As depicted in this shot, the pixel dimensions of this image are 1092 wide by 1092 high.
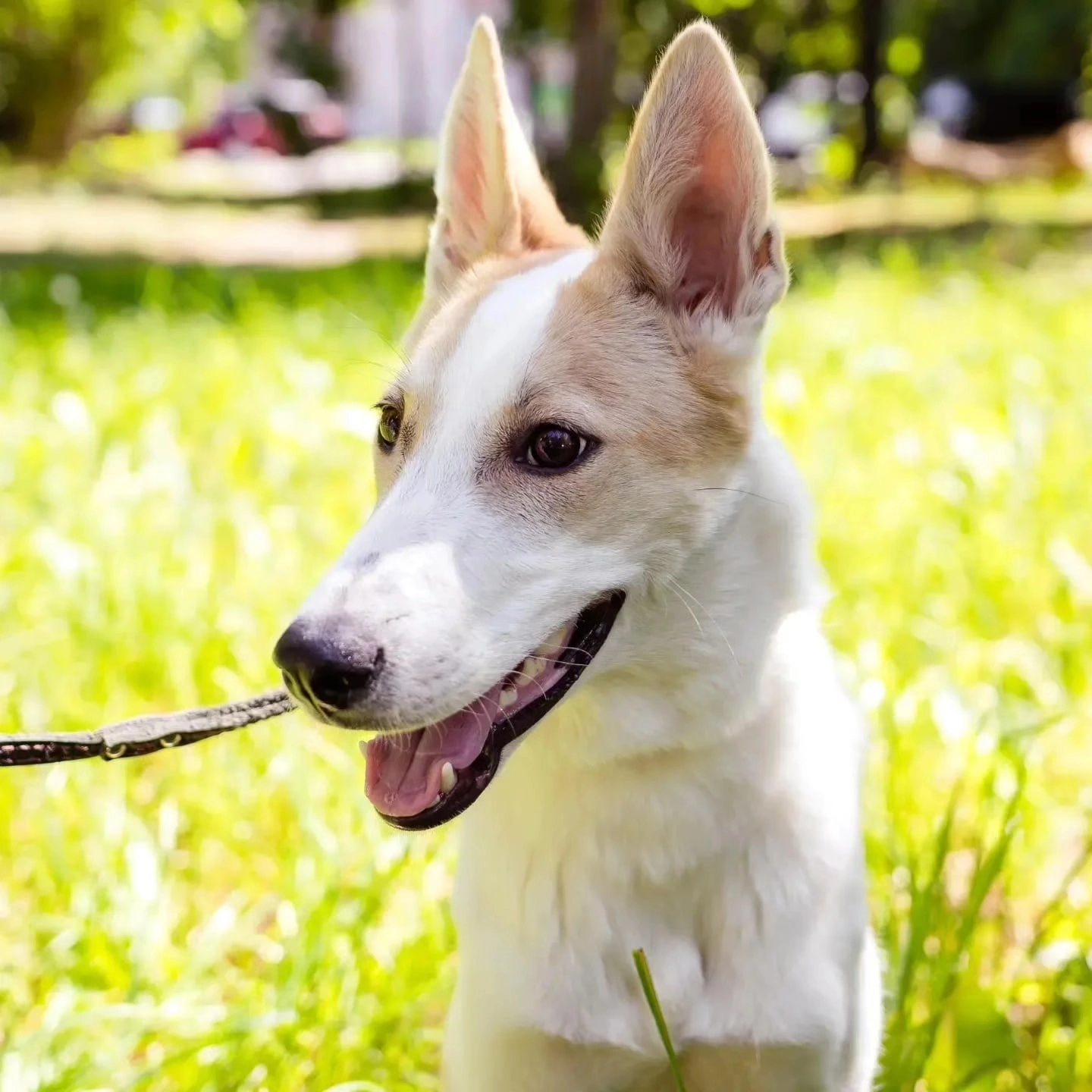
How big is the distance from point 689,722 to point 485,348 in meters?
0.69

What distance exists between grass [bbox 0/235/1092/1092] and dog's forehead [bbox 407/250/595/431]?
16.0 inches

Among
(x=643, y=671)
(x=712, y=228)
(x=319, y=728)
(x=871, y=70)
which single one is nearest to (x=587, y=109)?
(x=319, y=728)

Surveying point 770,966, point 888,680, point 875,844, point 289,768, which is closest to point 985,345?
point 888,680

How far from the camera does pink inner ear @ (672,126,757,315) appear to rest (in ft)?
6.70

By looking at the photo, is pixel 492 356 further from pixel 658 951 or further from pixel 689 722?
pixel 658 951

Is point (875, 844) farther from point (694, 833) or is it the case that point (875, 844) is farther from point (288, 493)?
point (288, 493)

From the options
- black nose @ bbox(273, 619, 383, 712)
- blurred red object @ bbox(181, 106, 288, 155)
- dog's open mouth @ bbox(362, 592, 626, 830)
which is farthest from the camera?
blurred red object @ bbox(181, 106, 288, 155)

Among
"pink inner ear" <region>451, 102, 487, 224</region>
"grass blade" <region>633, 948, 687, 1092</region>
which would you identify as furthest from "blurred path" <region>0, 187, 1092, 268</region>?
"grass blade" <region>633, 948, 687, 1092</region>

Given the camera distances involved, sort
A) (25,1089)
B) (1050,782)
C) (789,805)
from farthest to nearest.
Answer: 1. (1050,782)
2. (25,1089)
3. (789,805)

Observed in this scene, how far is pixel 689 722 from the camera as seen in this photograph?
1.97m

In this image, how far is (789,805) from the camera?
6.68 ft

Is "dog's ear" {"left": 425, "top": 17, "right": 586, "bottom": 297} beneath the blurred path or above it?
above

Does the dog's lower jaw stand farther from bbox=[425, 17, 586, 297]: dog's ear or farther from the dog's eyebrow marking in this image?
bbox=[425, 17, 586, 297]: dog's ear

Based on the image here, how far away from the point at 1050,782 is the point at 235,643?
2329 mm
